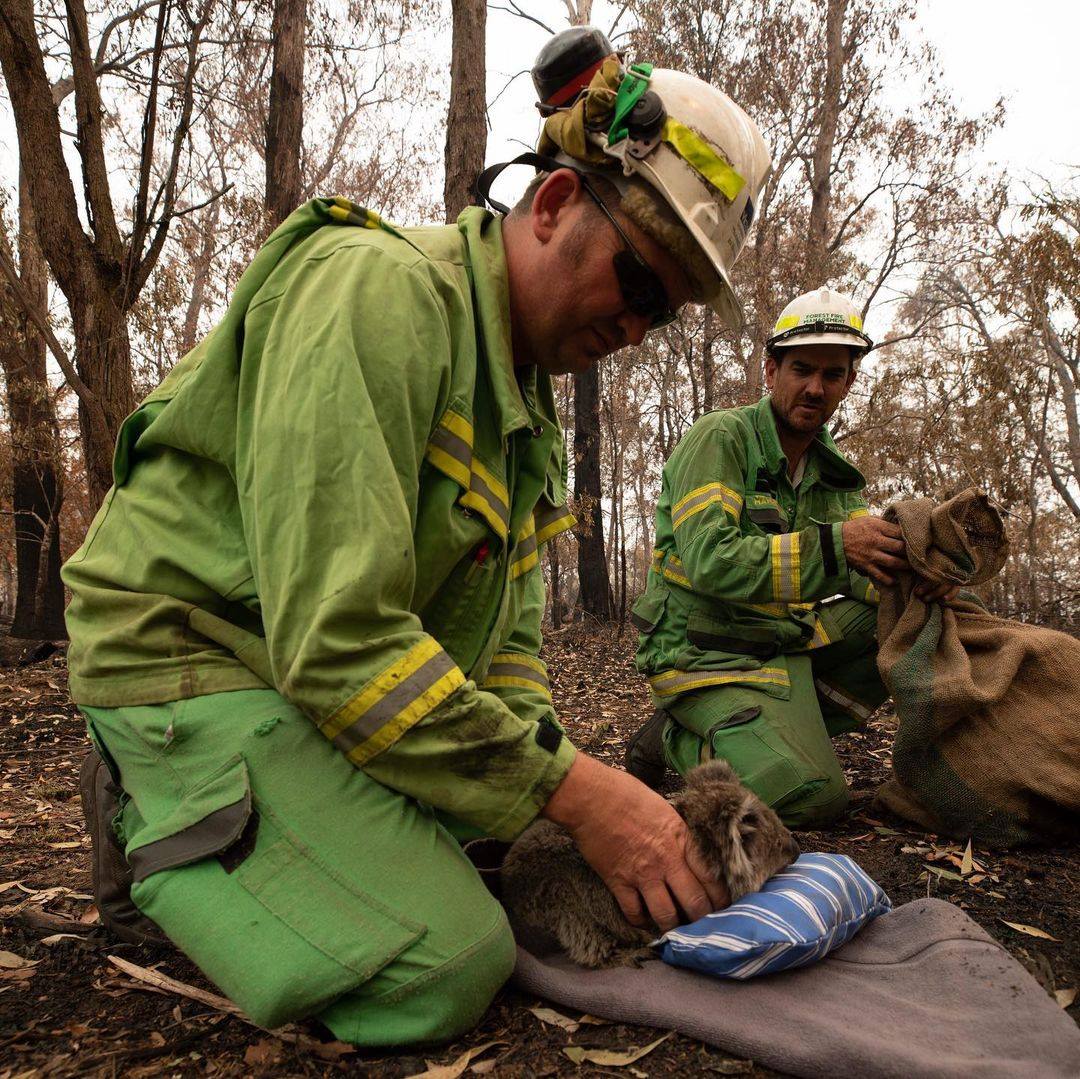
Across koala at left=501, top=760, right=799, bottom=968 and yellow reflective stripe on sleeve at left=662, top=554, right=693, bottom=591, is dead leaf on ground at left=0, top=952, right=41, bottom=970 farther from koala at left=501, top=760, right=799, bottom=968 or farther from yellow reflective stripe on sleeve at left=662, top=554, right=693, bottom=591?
yellow reflective stripe on sleeve at left=662, top=554, right=693, bottom=591

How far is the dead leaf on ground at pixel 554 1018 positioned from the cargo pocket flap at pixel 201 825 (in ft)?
2.69

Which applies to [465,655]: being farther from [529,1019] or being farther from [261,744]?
[529,1019]

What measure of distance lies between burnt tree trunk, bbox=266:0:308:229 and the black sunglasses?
712 centimetres

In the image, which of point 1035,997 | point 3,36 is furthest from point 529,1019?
point 3,36

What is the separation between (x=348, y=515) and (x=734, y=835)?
1.19 m

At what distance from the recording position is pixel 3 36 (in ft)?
16.8

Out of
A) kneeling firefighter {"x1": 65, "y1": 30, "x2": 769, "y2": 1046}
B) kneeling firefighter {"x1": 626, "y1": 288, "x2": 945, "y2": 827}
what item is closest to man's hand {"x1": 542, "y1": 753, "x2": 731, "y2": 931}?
kneeling firefighter {"x1": 65, "y1": 30, "x2": 769, "y2": 1046}

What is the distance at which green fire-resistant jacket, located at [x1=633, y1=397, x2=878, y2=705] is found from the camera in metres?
3.47

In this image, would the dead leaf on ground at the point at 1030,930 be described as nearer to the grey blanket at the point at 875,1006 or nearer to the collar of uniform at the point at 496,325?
the grey blanket at the point at 875,1006

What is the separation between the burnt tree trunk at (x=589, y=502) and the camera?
12.3m

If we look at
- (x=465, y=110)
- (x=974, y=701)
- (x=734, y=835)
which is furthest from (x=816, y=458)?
(x=465, y=110)

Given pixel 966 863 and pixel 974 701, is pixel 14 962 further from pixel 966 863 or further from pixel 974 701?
pixel 974 701

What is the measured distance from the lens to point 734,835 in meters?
2.03

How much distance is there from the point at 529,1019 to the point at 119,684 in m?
1.26
